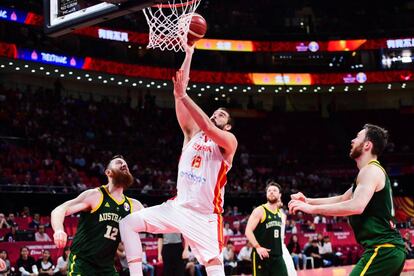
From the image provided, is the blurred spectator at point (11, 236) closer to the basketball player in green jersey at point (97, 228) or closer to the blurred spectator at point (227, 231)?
the blurred spectator at point (227, 231)

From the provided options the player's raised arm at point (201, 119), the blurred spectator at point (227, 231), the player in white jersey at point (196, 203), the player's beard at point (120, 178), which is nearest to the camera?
the player's raised arm at point (201, 119)

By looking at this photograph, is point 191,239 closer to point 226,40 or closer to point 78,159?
point 78,159

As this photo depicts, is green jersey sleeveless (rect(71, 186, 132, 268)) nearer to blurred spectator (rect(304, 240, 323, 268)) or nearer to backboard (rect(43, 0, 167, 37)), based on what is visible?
backboard (rect(43, 0, 167, 37))

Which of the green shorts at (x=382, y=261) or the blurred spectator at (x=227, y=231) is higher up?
the green shorts at (x=382, y=261)

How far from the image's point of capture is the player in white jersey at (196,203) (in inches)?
214

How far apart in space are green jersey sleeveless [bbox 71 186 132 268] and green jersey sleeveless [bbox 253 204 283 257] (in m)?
3.23

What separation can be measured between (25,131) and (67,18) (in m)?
16.8

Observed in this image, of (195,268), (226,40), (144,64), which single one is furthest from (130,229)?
(226,40)

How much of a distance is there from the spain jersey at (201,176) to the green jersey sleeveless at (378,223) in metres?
1.45

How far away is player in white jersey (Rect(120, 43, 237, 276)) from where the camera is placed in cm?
543

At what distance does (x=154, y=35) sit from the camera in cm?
748

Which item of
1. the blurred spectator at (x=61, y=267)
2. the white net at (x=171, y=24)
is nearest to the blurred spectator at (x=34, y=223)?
the blurred spectator at (x=61, y=267)

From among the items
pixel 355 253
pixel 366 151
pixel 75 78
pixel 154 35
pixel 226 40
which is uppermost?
pixel 226 40

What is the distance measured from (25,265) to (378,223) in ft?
29.2
